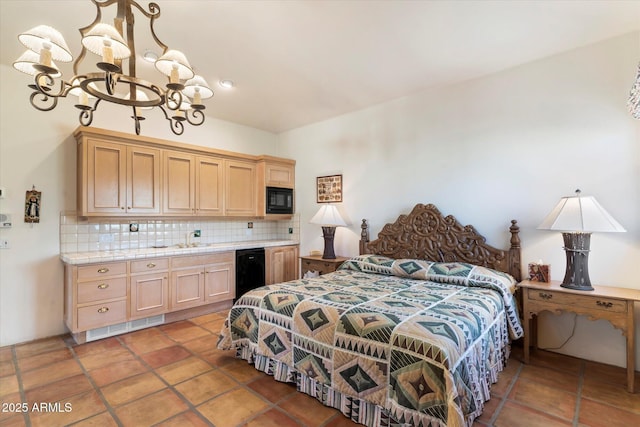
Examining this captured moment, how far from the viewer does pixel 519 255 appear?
2.91m

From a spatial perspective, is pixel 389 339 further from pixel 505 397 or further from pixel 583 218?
pixel 583 218

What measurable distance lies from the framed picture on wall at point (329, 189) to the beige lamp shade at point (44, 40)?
130 inches

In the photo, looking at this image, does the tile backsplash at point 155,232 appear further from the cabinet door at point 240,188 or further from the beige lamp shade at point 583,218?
the beige lamp shade at point 583,218

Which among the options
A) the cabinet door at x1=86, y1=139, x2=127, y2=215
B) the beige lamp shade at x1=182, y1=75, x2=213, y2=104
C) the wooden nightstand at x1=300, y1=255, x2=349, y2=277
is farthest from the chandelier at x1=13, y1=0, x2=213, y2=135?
the wooden nightstand at x1=300, y1=255, x2=349, y2=277

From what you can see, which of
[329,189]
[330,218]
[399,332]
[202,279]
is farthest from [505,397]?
[202,279]

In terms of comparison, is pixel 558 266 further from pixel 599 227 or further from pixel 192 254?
pixel 192 254

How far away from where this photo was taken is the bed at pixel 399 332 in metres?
1.56

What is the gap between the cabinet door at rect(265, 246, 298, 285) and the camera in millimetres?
4527

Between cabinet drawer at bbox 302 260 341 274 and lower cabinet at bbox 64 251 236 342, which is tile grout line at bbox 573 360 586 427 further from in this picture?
lower cabinet at bbox 64 251 236 342

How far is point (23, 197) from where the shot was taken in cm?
307

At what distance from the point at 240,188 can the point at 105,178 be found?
5.63ft

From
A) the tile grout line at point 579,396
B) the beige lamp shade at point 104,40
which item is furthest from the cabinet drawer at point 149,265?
the tile grout line at point 579,396

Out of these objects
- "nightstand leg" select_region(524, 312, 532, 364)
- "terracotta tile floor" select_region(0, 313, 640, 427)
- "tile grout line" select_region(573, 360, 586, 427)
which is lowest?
"tile grout line" select_region(573, 360, 586, 427)

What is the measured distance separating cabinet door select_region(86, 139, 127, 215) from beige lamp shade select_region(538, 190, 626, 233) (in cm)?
424
